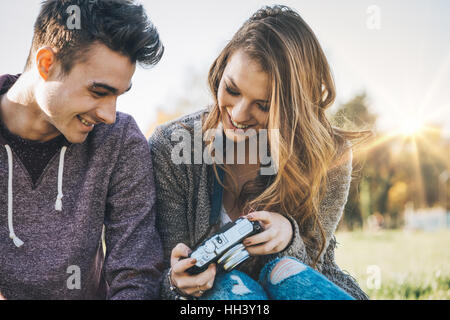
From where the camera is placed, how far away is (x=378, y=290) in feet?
11.0

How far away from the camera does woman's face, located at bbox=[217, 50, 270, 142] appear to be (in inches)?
87.7

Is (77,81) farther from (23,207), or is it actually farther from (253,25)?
(253,25)

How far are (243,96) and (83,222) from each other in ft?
3.37

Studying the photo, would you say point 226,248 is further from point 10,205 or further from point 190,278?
point 10,205

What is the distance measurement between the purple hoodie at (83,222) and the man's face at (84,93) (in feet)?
0.55

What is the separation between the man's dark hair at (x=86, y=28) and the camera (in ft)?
6.72

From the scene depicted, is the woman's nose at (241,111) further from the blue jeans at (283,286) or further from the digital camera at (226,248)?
the blue jeans at (283,286)

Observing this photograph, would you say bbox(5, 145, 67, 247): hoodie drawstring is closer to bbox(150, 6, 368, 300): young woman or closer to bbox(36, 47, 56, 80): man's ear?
bbox(36, 47, 56, 80): man's ear

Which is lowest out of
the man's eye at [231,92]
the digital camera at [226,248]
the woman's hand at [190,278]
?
the woman's hand at [190,278]

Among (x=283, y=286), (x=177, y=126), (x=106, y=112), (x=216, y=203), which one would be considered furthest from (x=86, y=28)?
(x=283, y=286)

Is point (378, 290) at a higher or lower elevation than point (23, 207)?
lower

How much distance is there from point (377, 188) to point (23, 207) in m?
22.2

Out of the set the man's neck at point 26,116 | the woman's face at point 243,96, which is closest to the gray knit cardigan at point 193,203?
the woman's face at point 243,96
